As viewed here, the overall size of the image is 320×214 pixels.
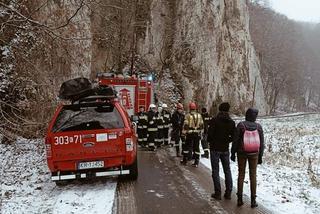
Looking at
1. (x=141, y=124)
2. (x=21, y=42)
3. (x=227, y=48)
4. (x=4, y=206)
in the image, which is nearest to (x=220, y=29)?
(x=227, y=48)

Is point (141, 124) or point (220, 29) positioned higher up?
point (220, 29)

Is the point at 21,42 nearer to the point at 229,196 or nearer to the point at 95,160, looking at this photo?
the point at 95,160

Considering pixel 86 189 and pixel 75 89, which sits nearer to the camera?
pixel 86 189

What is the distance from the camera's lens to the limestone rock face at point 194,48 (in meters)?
38.6

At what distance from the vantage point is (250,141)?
319 inches

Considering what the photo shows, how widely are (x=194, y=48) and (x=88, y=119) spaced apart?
103 feet

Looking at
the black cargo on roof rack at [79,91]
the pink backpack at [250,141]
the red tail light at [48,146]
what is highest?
the black cargo on roof rack at [79,91]

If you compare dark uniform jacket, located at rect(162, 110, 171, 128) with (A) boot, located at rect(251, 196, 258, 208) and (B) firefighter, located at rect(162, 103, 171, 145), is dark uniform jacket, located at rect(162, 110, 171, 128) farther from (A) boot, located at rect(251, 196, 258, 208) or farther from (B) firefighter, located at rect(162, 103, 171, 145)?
(A) boot, located at rect(251, 196, 258, 208)

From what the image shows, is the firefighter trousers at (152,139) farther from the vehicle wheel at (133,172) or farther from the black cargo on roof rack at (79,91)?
the black cargo on roof rack at (79,91)

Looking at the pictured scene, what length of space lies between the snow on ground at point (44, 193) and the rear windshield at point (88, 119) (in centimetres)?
139

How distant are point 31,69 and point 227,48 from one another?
40096mm

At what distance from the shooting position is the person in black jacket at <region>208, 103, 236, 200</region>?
28.4 feet

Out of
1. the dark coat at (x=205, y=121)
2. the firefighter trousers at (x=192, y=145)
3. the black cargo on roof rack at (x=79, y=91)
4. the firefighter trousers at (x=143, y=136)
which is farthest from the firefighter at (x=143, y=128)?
the black cargo on roof rack at (x=79, y=91)

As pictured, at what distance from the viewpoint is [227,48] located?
48.1 m
